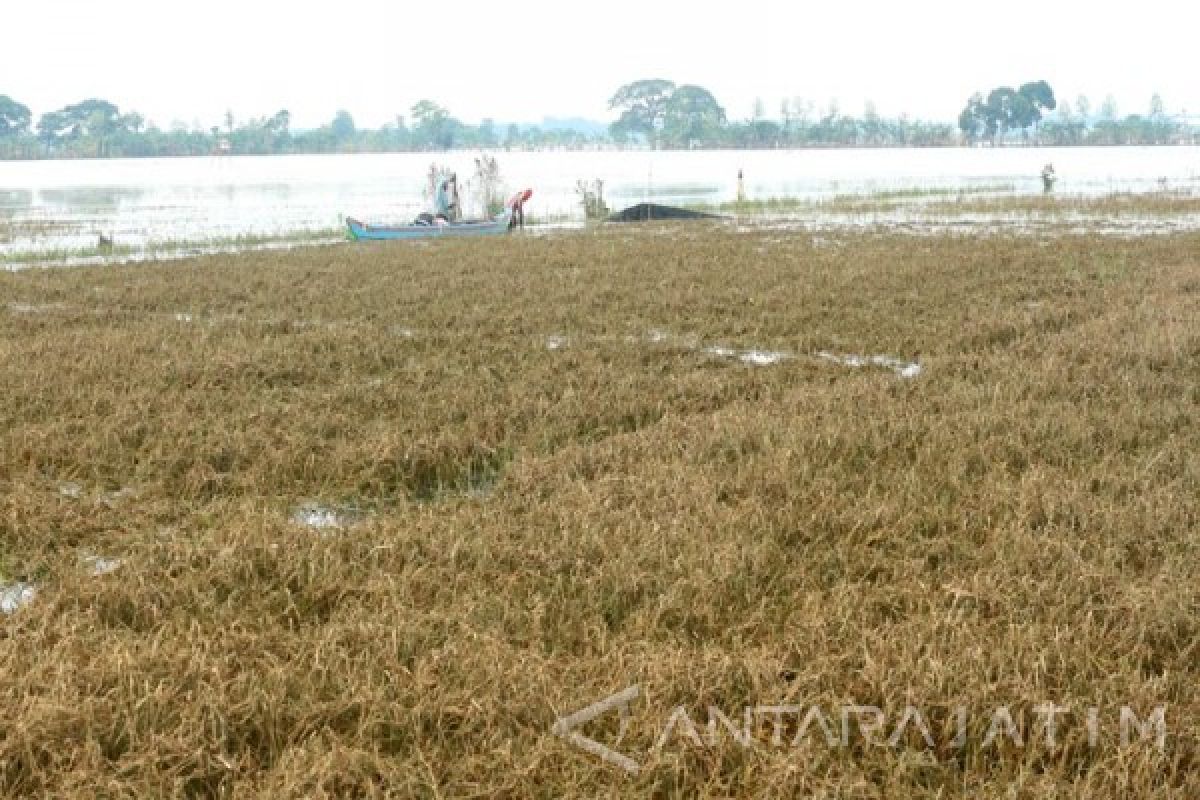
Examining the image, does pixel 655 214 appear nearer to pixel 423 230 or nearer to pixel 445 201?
pixel 445 201

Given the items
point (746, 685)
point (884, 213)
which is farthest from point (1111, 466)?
point (884, 213)

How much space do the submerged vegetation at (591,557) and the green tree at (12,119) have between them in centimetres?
15079

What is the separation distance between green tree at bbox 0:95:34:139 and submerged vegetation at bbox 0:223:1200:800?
151 metres

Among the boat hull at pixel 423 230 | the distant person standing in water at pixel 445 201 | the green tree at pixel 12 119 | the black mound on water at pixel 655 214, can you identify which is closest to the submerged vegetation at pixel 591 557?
the boat hull at pixel 423 230

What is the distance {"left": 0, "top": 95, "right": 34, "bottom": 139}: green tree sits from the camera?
133m

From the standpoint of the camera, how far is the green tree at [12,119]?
13268 cm

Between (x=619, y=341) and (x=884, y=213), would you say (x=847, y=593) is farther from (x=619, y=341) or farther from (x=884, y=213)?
(x=884, y=213)

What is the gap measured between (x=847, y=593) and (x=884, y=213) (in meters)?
25.8

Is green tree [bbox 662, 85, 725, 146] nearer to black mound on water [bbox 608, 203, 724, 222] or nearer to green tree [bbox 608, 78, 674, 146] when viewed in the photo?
green tree [bbox 608, 78, 674, 146]

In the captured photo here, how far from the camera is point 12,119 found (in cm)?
13550

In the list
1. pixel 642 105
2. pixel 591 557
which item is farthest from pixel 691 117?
pixel 591 557

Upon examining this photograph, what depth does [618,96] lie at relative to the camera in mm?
187375

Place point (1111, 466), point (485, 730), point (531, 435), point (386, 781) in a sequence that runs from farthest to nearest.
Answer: point (531, 435) < point (1111, 466) < point (485, 730) < point (386, 781)

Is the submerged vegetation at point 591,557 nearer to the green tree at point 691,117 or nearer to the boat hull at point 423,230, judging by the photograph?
the boat hull at point 423,230
